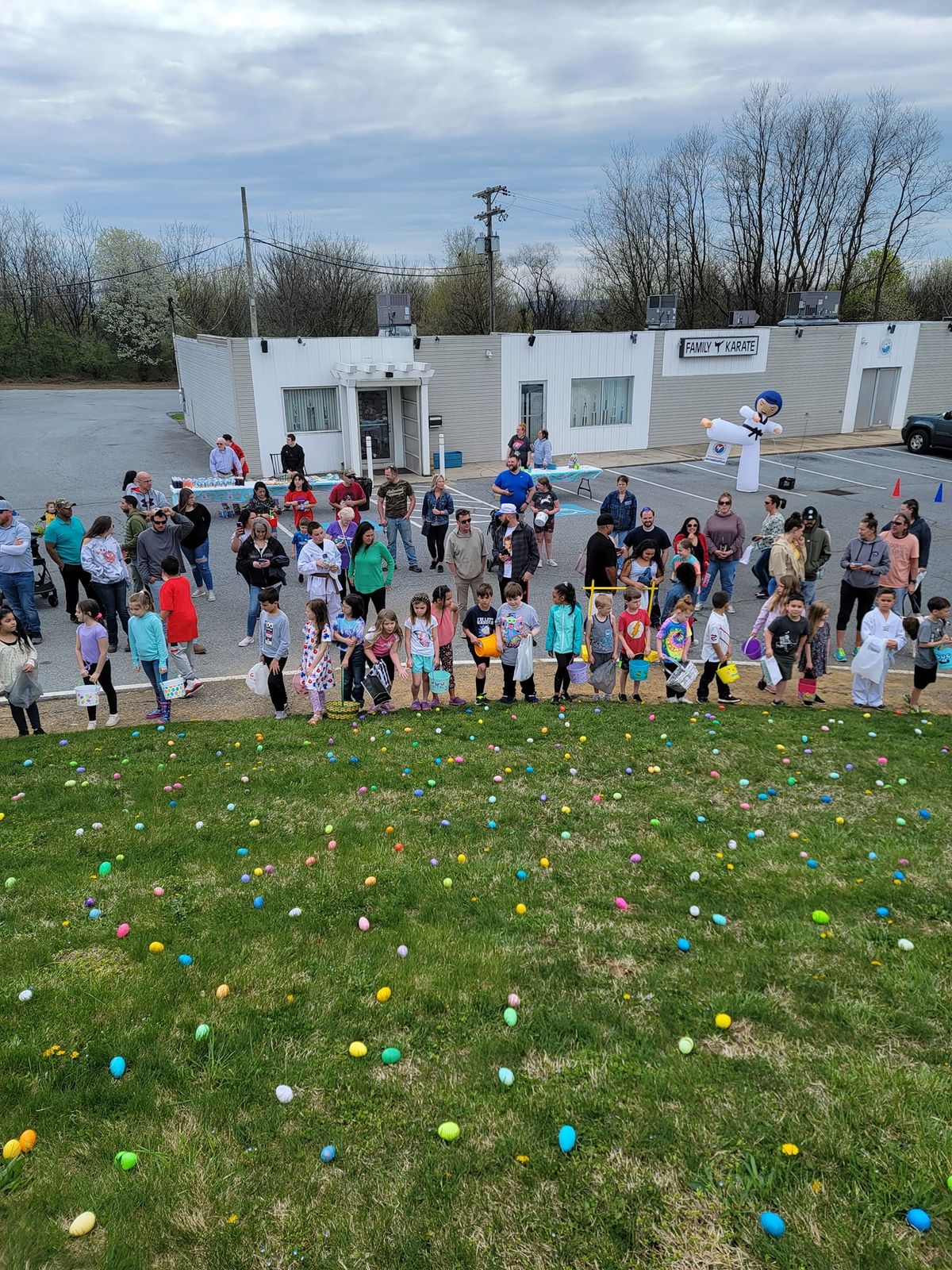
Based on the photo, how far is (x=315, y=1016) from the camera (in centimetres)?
398

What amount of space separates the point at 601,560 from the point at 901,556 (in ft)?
11.4

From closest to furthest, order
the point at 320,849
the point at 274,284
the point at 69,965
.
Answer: the point at 69,965
the point at 320,849
the point at 274,284

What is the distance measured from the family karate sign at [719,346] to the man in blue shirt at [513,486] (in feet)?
46.3

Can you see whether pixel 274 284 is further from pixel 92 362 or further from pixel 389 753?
pixel 389 753

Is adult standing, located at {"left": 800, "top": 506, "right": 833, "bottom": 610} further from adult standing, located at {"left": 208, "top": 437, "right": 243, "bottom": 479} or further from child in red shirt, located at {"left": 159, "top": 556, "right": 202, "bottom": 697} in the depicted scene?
adult standing, located at {"left": 208, "top": 437, "right": 243, "bottom": 479}

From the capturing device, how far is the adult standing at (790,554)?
9602mm

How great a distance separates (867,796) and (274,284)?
172 feet

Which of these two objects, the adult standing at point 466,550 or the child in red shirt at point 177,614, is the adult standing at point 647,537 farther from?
the child in red shirt at point 177,614

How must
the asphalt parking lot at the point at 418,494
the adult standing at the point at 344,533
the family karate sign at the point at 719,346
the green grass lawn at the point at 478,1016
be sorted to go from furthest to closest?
the family karate sign at the point at 719,346
the asphalt parking lot at the point at 418,494
the adult standing at the point at 344,533
the green grass lawn at the point at 478,1016

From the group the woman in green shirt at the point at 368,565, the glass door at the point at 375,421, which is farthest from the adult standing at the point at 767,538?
the glass door at the point at 375,421

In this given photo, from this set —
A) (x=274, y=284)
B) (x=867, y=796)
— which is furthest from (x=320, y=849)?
(x=274, y=284)

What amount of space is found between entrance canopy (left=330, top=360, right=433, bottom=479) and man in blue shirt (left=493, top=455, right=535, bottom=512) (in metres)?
7.60

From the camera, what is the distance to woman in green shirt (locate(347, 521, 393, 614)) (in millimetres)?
9367

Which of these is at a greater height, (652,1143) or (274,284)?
(274,284)
